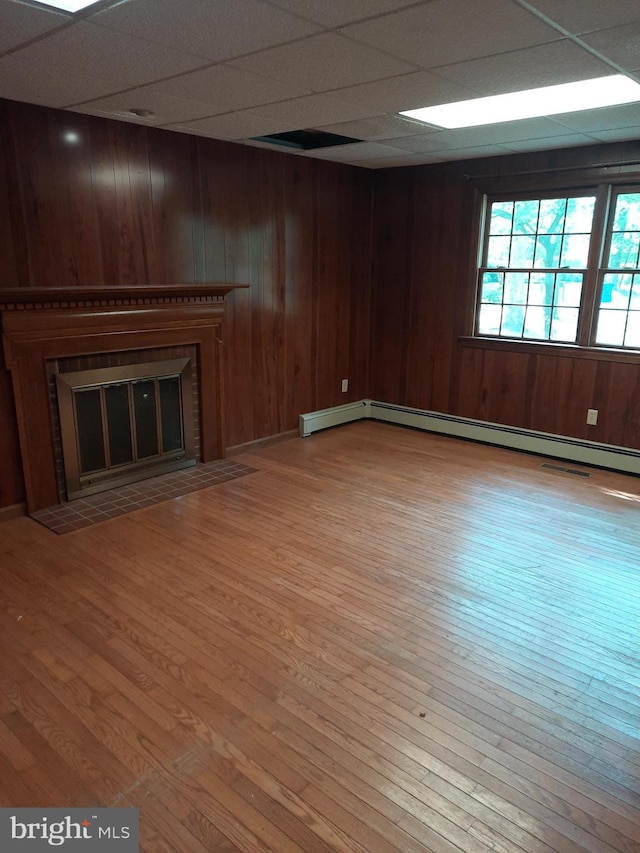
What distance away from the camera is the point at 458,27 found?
2.16 meters

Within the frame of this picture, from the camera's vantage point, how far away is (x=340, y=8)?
6.54 feet

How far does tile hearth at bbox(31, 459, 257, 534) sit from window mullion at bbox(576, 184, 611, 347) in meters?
2.90

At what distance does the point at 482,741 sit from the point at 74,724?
144 cm

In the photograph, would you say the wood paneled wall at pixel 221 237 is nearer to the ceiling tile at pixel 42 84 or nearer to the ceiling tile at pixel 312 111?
the ceiling tile at pixel 42 84

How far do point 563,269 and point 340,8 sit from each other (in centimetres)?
349

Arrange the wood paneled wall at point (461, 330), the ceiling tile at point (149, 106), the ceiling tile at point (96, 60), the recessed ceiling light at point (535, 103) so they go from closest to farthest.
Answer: the ceiling tile at point (96, 60), the recessed ceiling light at point (535, 103), the ceiling tile at point (149, 106), the wood paneled wall at point (461, 330)

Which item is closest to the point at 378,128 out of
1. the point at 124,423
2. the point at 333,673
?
the point at 124,423

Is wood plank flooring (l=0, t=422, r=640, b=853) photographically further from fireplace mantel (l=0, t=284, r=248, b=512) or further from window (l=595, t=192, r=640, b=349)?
window (l=595, t=192, r=640, b=349)

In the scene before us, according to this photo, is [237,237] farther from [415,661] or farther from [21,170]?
[415,661]

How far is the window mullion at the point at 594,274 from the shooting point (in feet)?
15.1

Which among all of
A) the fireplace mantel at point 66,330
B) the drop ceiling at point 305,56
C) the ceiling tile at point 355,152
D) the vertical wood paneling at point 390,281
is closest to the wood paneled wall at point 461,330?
the vertical wood paneling at point 390,281

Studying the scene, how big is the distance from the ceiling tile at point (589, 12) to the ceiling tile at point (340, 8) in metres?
0.48

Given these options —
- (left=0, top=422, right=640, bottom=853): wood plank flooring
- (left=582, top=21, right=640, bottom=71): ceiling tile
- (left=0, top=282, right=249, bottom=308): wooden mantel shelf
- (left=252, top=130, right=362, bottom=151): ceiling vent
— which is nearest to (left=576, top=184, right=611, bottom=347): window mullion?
(left=0, top=422, right=640, bottom=853): wood plank flooring

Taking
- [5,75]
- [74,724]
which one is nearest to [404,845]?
[74,724]
